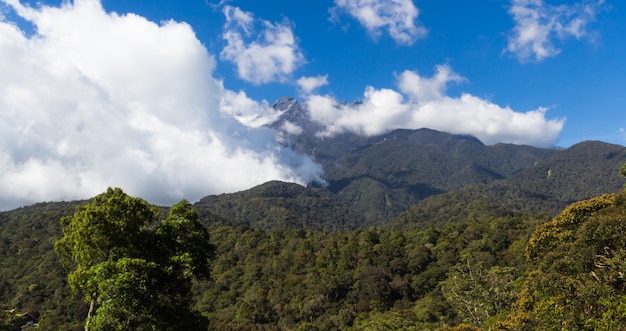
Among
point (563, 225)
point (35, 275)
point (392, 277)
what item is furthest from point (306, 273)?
point (563, 225)

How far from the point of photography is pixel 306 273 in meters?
87.8

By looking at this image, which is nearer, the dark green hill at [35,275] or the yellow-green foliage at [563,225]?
the yellow-green foliage at [563,225]

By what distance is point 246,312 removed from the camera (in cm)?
6906

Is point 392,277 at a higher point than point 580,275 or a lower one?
lower

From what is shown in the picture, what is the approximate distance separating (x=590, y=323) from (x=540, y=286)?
158 inches

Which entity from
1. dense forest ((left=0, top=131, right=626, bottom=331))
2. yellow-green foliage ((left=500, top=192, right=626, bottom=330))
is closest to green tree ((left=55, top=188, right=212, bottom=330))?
dense forest ((left=0, top=131, right=626, bottom=331))

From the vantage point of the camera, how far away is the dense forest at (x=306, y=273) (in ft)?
40.2

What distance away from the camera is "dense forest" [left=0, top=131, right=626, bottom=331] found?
12250mm

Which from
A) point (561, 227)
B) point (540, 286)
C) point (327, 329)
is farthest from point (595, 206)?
point (327, 329)

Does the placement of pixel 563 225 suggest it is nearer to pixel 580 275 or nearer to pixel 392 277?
pixel 580 275

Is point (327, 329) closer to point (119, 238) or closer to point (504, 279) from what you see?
point (504, 279)

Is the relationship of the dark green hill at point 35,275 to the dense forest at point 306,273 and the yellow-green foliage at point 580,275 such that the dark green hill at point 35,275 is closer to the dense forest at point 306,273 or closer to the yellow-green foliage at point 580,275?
the dense forest at point 306,273

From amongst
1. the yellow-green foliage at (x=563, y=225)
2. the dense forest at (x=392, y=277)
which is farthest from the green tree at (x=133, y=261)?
the yellow-green foliage at (x=563, y=225)

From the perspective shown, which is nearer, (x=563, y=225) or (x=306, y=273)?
(x=563, y=225)
